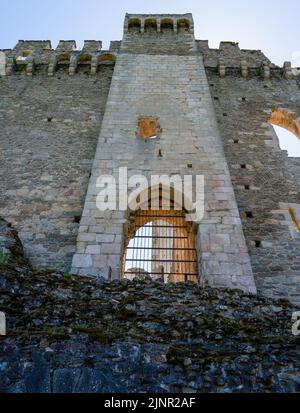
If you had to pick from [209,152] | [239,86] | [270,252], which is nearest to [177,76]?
[239,86]

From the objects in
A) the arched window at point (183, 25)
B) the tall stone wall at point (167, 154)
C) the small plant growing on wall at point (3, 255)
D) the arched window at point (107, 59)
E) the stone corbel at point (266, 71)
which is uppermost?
the arched window at point (183, 25)

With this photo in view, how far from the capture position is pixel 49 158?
33.3 feet

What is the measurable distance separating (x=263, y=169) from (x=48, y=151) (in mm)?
6116

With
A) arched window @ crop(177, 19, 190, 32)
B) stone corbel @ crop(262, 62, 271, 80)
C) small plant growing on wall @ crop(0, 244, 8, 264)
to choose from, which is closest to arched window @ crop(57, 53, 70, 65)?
arched window @ crop(177, 19, 190, 32)

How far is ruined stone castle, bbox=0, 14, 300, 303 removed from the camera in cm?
760

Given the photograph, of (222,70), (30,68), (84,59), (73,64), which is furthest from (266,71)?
(30,68)

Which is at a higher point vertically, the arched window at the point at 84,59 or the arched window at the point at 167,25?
the arched window at the point at 167,25

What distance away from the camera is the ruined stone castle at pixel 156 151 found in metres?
7.60

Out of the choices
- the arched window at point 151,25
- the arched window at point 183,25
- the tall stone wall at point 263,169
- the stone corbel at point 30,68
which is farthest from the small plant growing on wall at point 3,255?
the arched window at point 183,25

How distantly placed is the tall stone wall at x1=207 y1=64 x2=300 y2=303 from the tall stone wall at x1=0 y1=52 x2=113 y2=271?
404 cm

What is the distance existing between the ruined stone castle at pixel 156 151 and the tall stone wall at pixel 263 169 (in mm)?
31

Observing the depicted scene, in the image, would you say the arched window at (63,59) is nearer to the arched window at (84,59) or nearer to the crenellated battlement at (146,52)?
the crenellated battlement at (146,52)

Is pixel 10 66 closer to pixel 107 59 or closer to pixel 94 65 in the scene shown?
pixel 94 65

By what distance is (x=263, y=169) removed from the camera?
982cm
